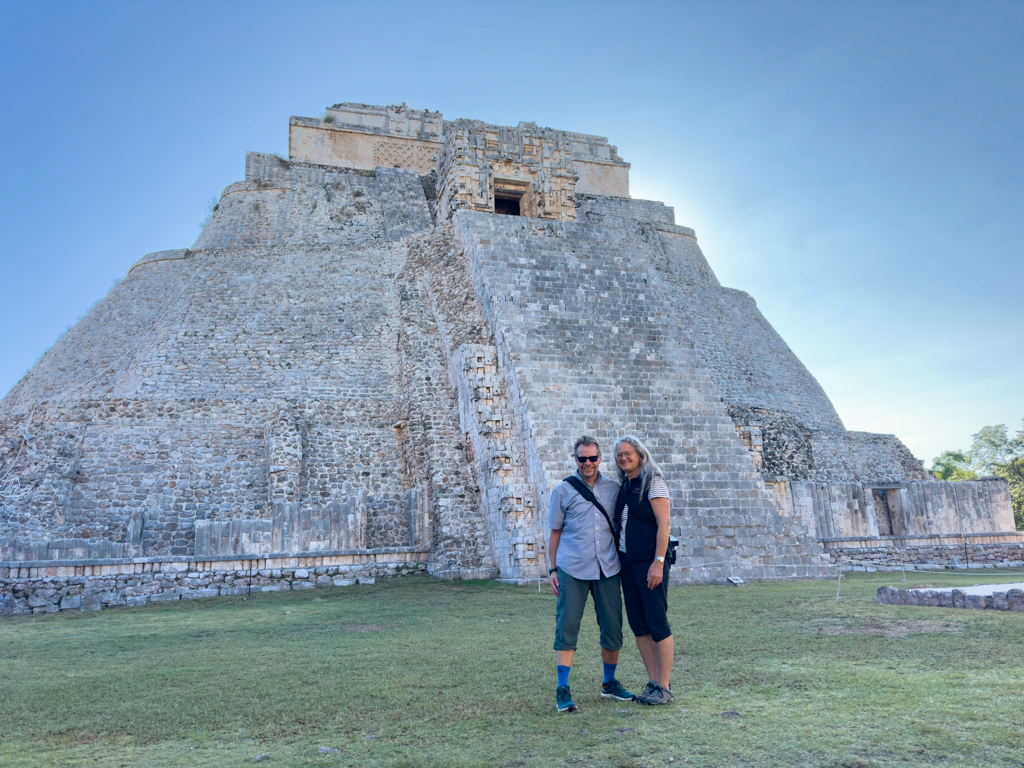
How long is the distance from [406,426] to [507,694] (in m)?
11.7

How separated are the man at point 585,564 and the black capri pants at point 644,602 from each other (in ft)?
0.21

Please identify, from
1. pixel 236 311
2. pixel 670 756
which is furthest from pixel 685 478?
pixel 236 311

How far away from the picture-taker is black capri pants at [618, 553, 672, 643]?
14.3ft

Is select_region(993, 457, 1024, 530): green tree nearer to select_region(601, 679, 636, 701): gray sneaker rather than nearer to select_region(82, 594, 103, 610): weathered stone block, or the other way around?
select_region(82, 594, 103, 610): weathered stone block

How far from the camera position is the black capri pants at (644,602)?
14.3ft

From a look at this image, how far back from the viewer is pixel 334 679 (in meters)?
5.30

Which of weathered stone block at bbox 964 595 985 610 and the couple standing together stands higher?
the couple standing together

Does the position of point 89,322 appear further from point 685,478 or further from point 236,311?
point 685,478

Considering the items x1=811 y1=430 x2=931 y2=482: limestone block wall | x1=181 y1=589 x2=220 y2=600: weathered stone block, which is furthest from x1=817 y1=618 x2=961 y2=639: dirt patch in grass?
x1=811 y1=430 x2=931 y2=482: limestone block wall

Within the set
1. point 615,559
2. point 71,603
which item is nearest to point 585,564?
point 615,559

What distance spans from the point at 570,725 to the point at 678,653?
2.17 meters

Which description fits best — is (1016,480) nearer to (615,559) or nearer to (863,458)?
(863,458)

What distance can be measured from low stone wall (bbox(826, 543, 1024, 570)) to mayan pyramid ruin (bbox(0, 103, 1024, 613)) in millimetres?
64

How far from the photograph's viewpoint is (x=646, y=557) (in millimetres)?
4469
